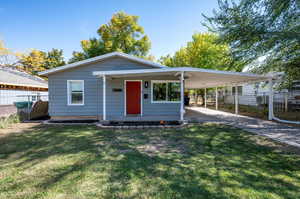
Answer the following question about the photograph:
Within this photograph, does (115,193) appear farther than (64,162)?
No

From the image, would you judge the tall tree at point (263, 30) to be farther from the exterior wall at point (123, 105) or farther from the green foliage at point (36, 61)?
the green foliage at point (36, 61)

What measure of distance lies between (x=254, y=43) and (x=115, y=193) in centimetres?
821

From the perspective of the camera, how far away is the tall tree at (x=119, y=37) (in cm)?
1952

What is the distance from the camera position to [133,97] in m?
8.27

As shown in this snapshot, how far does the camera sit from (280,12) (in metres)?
5.84

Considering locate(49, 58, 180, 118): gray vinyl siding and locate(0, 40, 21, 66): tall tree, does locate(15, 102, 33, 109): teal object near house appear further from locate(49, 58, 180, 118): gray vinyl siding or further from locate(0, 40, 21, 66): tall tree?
locate(0, 40, 21, 66): tall tree

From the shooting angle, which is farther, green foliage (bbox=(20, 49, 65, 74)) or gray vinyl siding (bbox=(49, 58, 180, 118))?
green foliage (bbox=(20, 49, 65, 74))

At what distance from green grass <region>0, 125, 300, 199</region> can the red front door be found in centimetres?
367

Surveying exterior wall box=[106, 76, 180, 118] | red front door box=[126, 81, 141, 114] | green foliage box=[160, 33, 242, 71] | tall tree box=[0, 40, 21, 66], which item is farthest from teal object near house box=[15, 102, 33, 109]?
green foliage box=[160, 33, 242, 71]

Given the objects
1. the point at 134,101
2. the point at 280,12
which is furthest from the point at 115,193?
the point at 280,12

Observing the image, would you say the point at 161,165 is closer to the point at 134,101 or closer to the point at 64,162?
the point at 64,162

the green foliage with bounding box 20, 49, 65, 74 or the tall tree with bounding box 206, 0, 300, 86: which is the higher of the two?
the green foliage with bounding box 20, 49, 65, 74

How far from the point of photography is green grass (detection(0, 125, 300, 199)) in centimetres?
216

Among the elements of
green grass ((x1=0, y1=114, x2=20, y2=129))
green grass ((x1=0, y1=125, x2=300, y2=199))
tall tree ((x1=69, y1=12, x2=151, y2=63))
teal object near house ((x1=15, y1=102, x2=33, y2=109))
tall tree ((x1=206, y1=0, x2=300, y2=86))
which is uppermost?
tall tree ((x1=69, y1=12, x2=151, y2=63))
